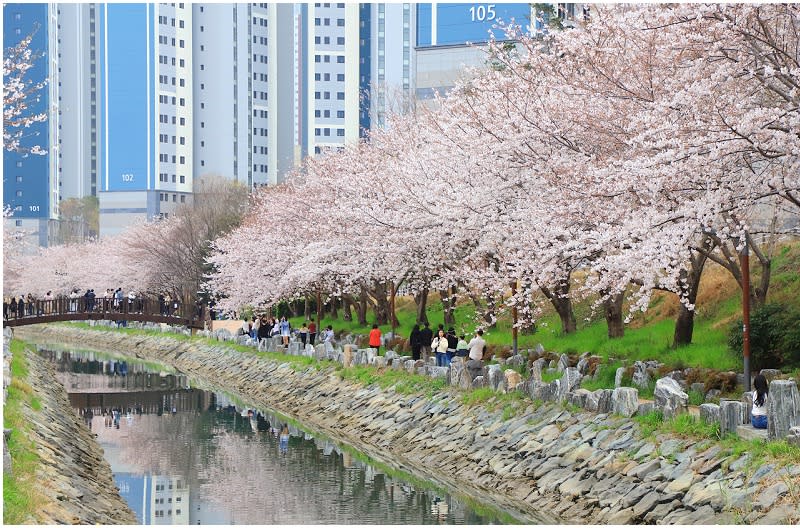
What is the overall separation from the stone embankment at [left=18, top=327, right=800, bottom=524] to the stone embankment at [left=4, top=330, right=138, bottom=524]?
20.9 feet

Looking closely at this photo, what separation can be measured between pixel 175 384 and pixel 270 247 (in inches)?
282

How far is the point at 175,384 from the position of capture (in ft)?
156

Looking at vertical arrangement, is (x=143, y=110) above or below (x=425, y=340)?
above

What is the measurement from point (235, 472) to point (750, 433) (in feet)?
46.0

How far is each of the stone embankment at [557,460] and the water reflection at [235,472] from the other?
99 centimetres

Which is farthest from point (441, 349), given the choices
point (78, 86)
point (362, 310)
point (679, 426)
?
point (78, 86)

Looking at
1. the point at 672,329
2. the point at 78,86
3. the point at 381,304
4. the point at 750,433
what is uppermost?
the point at 78,86

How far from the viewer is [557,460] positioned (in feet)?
65.6

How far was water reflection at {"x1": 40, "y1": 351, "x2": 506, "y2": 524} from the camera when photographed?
21.3 m

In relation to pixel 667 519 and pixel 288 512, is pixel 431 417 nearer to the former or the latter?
pixel 288 512

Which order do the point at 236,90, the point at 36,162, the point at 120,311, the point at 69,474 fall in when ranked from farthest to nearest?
the point at 36,162
the point at 236,90
the point at 120,311
the point at 69,474

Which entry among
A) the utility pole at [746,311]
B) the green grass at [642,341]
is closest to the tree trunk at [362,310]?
the green grass at [642,341]

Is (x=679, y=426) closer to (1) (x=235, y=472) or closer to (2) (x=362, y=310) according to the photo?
(1) (x=235, y=472)

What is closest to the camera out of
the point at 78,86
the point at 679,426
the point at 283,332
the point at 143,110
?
the point at 679,426
